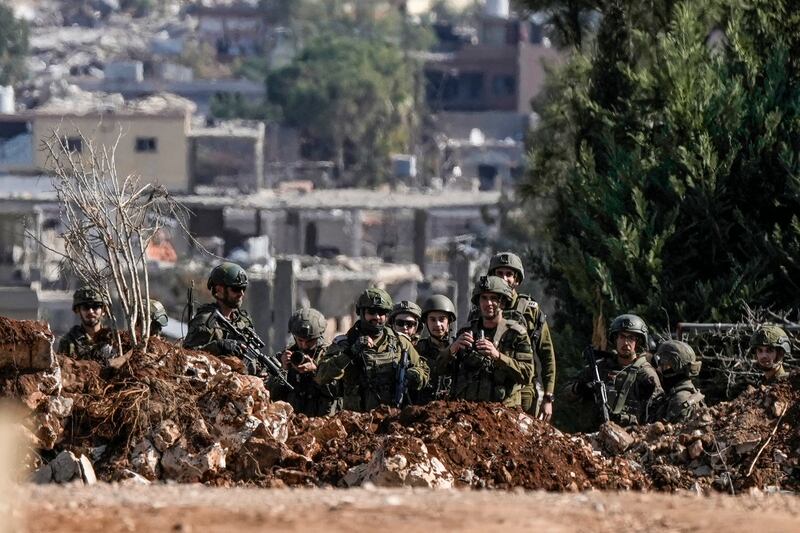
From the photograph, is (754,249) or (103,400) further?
(754,249)

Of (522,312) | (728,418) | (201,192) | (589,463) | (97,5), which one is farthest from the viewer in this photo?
(97,5)

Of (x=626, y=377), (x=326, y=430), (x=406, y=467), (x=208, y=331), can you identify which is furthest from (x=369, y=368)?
(x=406, y=467)

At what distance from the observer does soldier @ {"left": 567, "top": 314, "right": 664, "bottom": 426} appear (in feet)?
44.9

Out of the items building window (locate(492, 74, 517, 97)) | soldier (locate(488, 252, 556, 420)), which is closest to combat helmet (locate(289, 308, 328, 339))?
soldier (locate(488, 252, 556, 420))

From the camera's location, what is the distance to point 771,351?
14367 mm

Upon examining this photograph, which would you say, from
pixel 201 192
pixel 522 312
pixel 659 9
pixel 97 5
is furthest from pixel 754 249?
pixel 97 5

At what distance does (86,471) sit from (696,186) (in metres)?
8.80

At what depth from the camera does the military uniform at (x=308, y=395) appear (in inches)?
540

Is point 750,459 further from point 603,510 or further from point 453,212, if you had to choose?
point 453,212

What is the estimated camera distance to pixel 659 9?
22.1 metres

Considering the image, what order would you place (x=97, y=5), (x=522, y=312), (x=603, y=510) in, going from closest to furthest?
(x=603, y=510) < (x=522, y=312) < (x=97, y=5)

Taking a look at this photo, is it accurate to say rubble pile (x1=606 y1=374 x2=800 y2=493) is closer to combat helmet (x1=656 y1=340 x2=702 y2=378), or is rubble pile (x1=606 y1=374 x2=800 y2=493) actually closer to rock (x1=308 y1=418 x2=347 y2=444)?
combat helmet (x1=656 y1=340 x2=702 y2=378)

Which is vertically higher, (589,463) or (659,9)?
(659,9)

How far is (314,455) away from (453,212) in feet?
195
